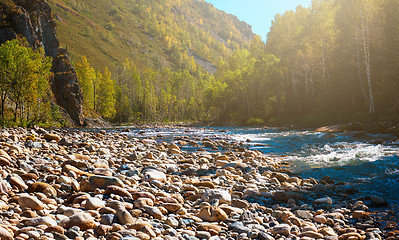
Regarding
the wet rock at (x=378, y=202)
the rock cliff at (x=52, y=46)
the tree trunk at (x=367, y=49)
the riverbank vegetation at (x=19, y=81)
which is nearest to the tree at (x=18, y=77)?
the riverbank vegetation at (x=19, y=81)

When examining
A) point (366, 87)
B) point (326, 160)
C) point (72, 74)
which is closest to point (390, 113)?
point (366, 87)

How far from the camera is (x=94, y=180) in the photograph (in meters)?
6.06

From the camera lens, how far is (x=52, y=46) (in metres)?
45.8

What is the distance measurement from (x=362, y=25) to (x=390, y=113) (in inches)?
432

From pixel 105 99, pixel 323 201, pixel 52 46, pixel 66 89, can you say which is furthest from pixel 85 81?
pixel 323 201

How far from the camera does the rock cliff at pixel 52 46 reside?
129 feet

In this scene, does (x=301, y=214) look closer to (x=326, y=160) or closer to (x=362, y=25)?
(x=326, y=160)

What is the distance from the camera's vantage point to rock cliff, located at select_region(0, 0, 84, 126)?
129ft

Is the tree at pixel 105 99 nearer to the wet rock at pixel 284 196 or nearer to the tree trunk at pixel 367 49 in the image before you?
the tree trunk at pixel 367 49

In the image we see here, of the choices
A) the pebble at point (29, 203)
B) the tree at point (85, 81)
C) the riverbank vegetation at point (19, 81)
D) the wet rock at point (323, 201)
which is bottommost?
the wet rock at point (323, 201)

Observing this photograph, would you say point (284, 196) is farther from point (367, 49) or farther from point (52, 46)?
point (52, 46)

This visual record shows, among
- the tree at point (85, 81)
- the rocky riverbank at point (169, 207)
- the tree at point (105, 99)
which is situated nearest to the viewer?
the rocky riverbank at point (169, 207)

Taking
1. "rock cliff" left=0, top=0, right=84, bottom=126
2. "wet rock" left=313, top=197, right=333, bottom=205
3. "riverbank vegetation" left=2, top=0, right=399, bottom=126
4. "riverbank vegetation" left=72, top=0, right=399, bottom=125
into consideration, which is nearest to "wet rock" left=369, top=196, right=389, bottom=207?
"wet rock" left=313, top=197, right=333, bottom=205

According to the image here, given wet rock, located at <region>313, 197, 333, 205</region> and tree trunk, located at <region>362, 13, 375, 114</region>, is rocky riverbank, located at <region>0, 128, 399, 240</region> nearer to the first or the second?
wet rock, located at <region>313, 197, 333, 205</region>
